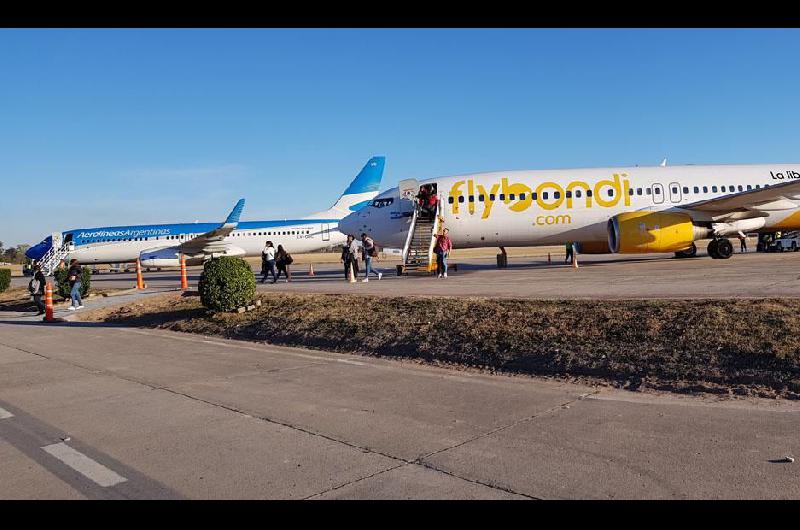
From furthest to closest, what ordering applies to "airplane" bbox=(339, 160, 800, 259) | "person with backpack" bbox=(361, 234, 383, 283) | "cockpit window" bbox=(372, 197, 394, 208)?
"cockpit window" bbox=(372, 197, 394, 208)
"airplane" bbox=(339, 160, 800, 259)
"person with backpack" bbox=(361, 234, 383, 283)

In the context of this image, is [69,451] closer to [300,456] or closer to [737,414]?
[300,456]

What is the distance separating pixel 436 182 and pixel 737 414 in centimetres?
1687

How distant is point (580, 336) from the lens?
25.6 feet

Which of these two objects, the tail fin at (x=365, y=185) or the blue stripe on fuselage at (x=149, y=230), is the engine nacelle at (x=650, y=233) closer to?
the blue stripe on fuselage at (x=149, y=230)

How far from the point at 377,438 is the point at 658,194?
18853 mm

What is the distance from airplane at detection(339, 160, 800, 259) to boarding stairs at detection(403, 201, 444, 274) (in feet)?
0.30

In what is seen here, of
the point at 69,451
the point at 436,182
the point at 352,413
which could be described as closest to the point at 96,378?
the point at 69,451

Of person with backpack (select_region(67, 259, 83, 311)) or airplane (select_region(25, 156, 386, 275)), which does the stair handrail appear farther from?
airplane (select_region(25, 156, 386, 275))

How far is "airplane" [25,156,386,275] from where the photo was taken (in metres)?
37.2

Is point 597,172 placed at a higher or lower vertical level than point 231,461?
higher

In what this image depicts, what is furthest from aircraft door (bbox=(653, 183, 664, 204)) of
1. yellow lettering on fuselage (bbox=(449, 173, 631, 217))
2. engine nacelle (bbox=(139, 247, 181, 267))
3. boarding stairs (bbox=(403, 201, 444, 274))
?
engine nacelle (bbox=(139, 247, 181, 267))

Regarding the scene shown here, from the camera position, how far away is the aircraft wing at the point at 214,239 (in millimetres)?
35500

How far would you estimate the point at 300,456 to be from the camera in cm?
444

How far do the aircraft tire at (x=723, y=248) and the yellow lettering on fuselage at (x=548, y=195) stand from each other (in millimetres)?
3515
